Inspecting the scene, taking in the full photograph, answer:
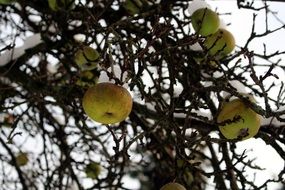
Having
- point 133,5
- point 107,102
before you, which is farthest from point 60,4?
point 107,102

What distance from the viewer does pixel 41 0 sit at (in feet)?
13.1

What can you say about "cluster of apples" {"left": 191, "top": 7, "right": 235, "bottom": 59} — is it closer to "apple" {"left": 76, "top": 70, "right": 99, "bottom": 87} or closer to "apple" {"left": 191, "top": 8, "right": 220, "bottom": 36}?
"apple" {"left": 191, "top": 8, "right": 220, "bottom": 36}

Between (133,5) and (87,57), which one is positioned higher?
(133,5)

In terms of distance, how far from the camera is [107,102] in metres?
2.04

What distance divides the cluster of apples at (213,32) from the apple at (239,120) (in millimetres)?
722

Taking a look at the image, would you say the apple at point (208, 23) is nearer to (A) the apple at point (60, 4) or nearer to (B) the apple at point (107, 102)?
(A) the apple at point (60, 4)

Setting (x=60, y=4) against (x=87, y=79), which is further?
(x=87, y=79)

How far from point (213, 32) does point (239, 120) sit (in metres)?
0.93

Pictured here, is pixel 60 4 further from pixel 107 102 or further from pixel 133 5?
pixel 107 102

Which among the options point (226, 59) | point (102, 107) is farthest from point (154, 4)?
point (102, 107)

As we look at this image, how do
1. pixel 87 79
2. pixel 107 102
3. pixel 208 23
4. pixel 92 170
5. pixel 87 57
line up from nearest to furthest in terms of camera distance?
pixel 107 102 < pixel 208 23 < pixel 87 57 < pixel 87 79 < pixel 92 170

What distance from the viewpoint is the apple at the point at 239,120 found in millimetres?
2371

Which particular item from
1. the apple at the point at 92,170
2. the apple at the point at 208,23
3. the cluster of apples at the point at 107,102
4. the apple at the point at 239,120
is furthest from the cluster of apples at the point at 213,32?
the apple at the point at 92,170

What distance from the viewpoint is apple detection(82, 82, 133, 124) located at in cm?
205
